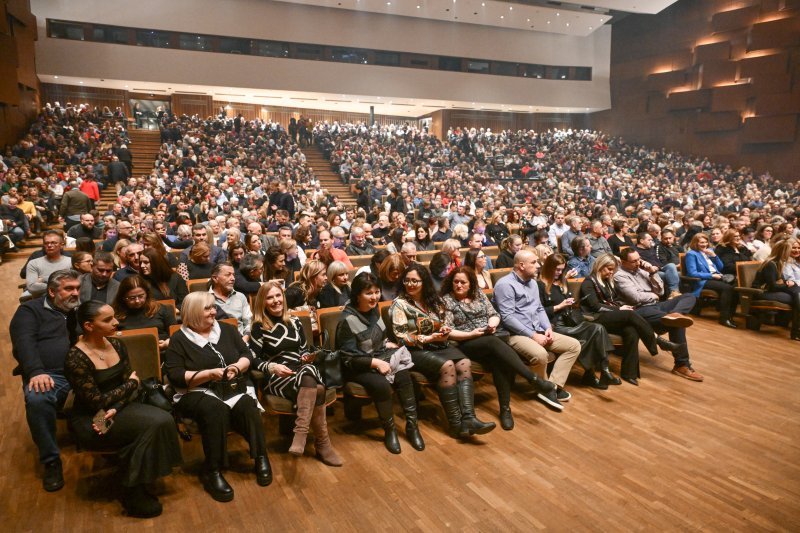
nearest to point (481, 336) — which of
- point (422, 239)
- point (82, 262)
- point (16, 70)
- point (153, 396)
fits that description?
point (153, 396)

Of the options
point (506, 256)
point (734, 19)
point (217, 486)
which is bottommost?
point (217, 486)

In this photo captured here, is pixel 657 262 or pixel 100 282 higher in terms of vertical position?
pixel 100 282

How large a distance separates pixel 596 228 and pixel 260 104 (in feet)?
59.8

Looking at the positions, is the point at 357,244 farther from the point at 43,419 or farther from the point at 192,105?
the point at 192,105

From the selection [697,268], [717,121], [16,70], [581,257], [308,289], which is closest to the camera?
[308,289]

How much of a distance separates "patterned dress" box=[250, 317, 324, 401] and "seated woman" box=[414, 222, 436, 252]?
3.55 metres

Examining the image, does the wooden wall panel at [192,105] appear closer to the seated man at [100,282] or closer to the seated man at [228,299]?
A: the seated man at [100,282]

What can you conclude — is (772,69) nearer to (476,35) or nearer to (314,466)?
(476,35)

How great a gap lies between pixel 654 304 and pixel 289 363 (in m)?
3.09

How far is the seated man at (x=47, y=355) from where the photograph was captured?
2.54 meters

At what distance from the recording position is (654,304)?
4289 millimetres

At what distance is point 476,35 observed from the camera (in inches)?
811

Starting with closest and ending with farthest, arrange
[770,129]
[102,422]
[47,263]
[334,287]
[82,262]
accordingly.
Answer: [102,422] < [82,262] < [334,287] < [47,263] < [770,129]

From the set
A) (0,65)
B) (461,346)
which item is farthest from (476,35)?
(461,346)
